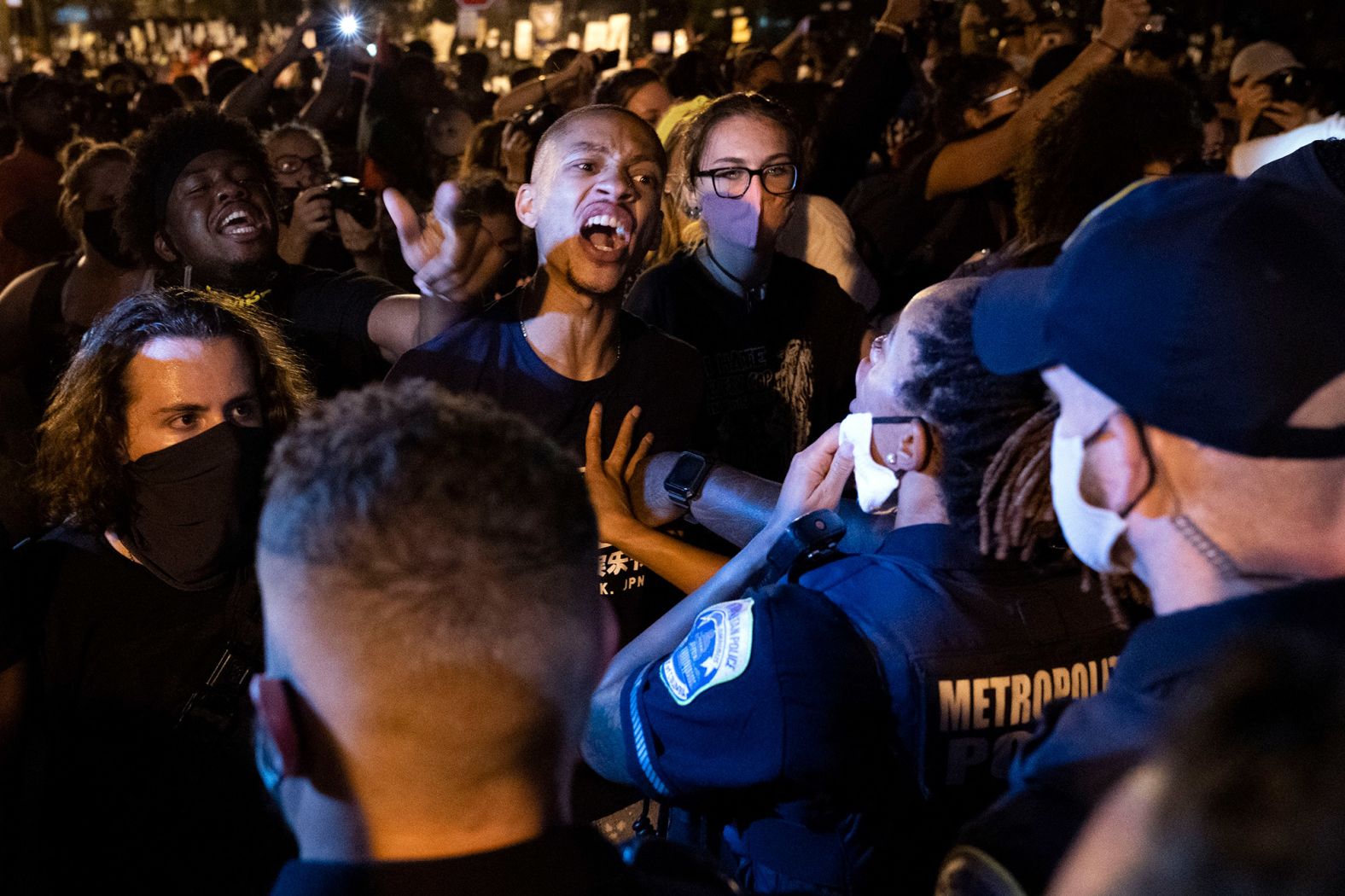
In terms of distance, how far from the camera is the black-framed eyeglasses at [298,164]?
5.36 metres

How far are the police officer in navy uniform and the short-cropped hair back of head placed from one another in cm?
62

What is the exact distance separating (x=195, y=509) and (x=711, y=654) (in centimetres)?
120

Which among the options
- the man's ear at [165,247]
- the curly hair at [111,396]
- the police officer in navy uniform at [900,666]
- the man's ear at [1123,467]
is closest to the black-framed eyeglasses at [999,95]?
the man's ear at [165,247]

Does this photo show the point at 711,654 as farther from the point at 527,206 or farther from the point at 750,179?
the point at 750,179

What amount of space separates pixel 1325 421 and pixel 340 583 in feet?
3.35

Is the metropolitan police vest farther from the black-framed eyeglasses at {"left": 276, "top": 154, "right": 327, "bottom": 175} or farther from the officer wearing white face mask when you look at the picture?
the black-framed eyeglasses at {"left": 276, "top": 154, "right": 327, "bottom": 175}

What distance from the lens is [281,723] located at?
43.7 inches

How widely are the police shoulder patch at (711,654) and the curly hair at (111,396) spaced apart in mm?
1214

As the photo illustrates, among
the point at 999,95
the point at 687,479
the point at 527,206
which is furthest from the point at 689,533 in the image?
the point at 999,95

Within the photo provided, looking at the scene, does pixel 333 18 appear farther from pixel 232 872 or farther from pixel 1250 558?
pixel 1250 558

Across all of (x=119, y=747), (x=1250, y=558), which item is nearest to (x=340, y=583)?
(x=1250, y=558)

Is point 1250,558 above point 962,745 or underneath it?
above

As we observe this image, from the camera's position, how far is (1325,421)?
45.5 inches

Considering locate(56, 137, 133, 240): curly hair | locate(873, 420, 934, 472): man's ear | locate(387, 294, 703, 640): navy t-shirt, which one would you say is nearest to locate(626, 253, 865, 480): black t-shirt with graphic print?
locate(387, 294, 703, 640): navy t-shirt
